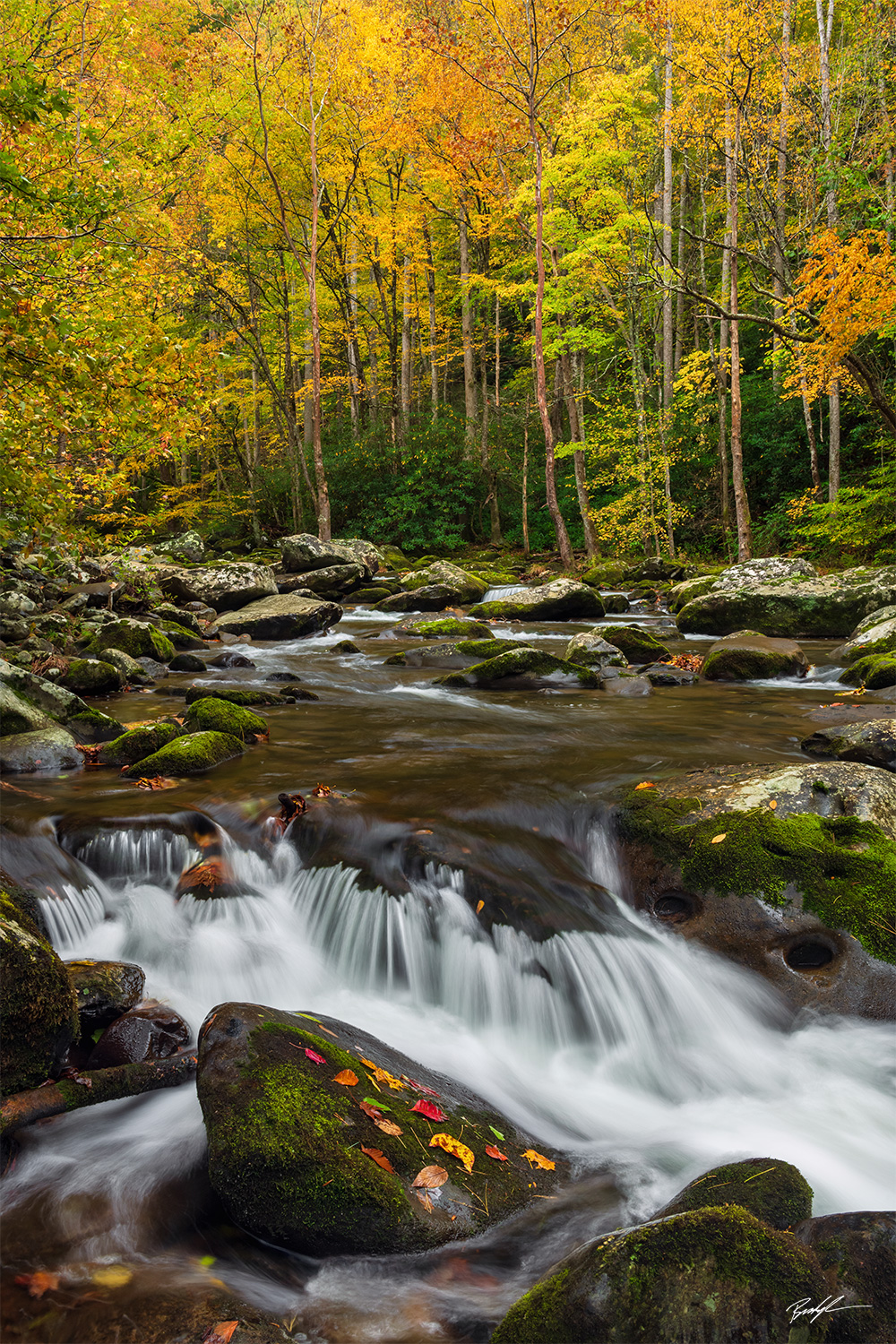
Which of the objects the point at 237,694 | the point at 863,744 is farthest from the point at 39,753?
the point at 863,744

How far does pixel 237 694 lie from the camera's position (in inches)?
358

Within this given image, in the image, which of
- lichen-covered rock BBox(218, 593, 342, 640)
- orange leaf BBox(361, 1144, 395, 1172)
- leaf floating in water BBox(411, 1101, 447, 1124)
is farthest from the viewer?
lichen-covered rock BBox(218, 593, 342, 640)

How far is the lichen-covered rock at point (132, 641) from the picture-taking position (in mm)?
11250

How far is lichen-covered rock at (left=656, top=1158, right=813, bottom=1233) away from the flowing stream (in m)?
0.52

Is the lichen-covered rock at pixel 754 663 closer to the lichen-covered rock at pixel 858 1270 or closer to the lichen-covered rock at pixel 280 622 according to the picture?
the lichen-covered rock at pixel 280 622

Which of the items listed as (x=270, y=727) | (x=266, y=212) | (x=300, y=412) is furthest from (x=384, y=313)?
(x=270, y=727)

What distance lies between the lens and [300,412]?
33.0m

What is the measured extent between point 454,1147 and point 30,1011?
1.71 meters

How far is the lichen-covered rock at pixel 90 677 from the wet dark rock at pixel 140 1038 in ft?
21.0

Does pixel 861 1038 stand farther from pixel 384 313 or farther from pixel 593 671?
pixel 384 313

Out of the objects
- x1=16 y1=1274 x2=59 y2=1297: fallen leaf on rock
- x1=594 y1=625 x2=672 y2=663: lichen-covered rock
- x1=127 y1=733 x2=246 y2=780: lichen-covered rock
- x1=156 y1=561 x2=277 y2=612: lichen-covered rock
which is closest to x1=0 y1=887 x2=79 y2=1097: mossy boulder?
x1=16 y1=1274 x2=59 y2=1297: fallen leaf on rock

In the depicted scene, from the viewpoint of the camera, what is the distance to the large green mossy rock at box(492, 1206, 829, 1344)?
5.70 feet

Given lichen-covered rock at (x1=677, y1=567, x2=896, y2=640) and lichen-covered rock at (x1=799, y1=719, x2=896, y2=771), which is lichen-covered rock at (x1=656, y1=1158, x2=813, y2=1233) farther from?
lichen-covered rock at (x1=677, y1=567, x2=896, y2=640)
